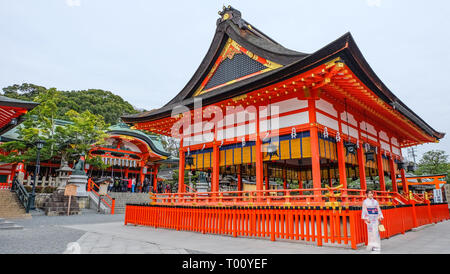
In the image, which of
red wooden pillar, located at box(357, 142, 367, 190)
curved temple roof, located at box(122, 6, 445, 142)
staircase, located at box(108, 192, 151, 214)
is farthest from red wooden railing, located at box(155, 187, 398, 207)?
staircase, located at box(108, 192, 151, 214)

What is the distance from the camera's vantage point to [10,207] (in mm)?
16000

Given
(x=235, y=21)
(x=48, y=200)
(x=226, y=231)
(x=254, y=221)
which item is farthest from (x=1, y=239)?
(x=235, y=21)

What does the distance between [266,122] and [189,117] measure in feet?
14.9

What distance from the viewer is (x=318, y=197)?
324 inches

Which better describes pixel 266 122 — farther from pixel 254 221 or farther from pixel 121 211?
pixel 121 211

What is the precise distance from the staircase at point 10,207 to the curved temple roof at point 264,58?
8.32m

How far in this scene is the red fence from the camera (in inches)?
267

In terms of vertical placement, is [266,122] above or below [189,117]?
below

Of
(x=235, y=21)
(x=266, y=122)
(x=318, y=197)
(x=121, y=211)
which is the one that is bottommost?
(x=121, y=211)

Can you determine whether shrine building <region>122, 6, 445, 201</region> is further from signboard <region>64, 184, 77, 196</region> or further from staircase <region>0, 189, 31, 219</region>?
staircase <region>0, 189, 31, 219</region>

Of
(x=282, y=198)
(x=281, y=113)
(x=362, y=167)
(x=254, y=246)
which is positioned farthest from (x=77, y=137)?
(x=362, y=167)

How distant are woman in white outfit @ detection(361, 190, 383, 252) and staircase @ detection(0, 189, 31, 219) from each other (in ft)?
56.5
